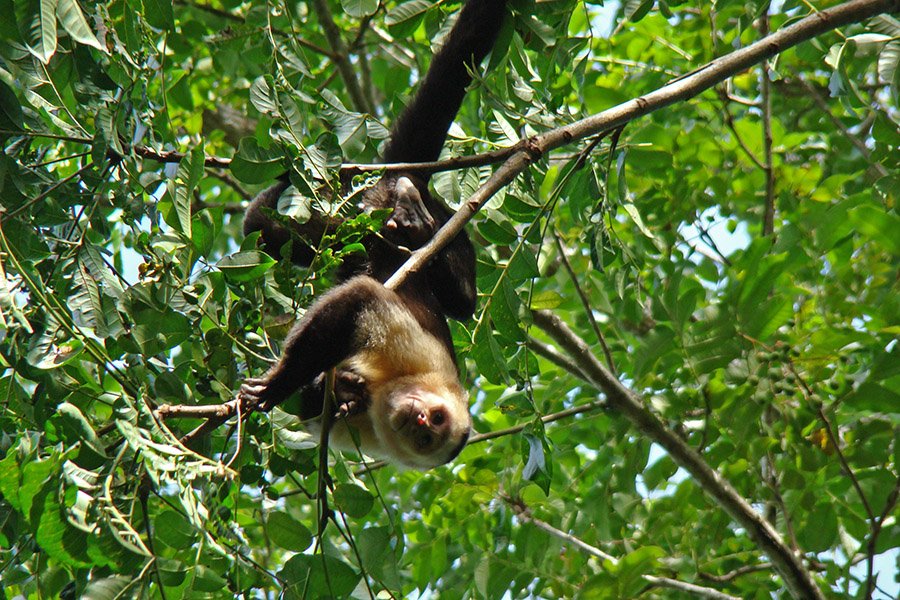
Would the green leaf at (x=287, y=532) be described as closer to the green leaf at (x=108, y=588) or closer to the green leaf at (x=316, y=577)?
the green leaf at (x=316, y=577)

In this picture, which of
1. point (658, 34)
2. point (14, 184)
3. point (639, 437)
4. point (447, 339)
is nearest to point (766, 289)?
point (639, 437)

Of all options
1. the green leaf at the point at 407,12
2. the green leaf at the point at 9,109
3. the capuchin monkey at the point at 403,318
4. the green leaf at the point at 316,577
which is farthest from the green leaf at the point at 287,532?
the green leaf at the point at 407,12

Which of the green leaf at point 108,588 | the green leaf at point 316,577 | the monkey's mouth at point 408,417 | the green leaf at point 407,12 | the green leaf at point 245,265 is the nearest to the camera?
the green leaf at point 108,588

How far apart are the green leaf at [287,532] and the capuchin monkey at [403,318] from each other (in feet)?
1.58

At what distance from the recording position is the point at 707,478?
4012 millimetres

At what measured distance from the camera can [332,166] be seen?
8.78ft

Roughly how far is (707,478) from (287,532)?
85.4 inches

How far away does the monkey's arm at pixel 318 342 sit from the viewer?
299 centimetres

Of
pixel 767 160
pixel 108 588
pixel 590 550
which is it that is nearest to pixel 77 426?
pixel 108 588

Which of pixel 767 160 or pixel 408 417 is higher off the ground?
pixel 767 160

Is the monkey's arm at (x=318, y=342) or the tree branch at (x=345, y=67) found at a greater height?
the tree branch at (x=345, y=67)

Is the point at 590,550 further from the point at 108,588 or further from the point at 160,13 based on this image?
the point at 160,13

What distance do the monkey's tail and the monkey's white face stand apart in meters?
1.20

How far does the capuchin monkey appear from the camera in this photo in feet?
10.9
